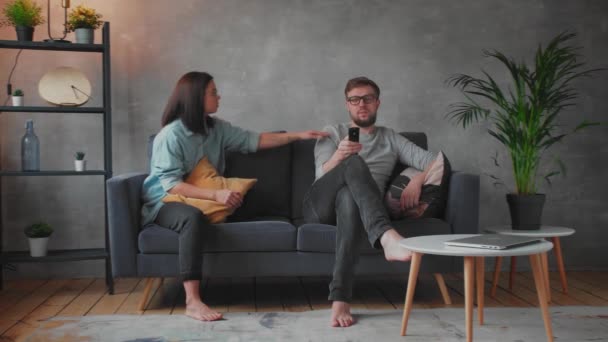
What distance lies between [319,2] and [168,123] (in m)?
1.30

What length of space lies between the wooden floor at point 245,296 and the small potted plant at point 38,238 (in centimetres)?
21

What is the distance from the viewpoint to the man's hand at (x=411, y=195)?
3.27m

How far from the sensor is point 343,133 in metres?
3.60

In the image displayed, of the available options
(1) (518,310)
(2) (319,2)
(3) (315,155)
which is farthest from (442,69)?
(1) (518,310)

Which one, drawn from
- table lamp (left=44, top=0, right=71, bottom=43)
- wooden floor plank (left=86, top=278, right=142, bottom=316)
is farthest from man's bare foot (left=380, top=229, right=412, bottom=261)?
table lamp (left=44, top=0, right=71, bottom=43)

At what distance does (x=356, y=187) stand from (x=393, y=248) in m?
0.37

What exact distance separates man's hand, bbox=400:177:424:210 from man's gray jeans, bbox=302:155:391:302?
36 centimetres

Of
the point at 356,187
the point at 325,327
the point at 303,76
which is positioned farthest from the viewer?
the point at 303,76

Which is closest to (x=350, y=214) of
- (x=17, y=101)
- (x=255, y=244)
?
(x=255, y=244)

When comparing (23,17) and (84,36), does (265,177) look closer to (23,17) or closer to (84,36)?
(84,36)

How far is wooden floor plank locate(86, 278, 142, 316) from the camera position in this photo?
3188 millimetres

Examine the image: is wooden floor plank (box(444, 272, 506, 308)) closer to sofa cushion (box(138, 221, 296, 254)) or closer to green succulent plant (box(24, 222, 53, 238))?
sofa cushion (box(138, 221, 296, 254))

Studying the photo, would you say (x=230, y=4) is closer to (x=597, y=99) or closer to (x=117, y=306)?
(x=117, y=306)

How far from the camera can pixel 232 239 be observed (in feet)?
10.3
